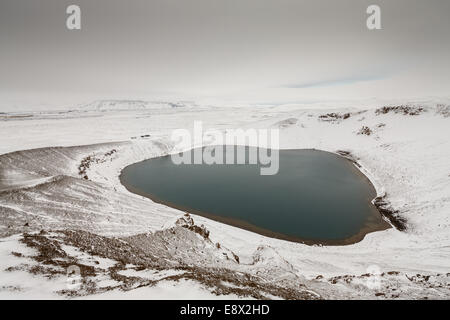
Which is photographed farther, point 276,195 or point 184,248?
point 276,195

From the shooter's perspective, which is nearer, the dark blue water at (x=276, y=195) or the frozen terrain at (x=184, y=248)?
the frozen terrain at (x=184, y=248)

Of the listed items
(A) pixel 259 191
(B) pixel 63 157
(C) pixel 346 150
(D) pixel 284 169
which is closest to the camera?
(A) pixel 259 191

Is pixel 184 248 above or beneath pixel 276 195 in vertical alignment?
beneath

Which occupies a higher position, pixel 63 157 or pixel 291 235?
pixel 63 157

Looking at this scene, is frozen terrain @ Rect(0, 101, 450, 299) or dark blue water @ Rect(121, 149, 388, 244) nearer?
frozen terrain @ Rect(0, 101, 450, 299)

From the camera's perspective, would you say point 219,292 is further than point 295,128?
No

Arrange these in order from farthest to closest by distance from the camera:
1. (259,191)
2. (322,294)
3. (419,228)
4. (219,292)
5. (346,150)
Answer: (346,150)
(259,191)
(419,228)
(322,294)
(219,292)
